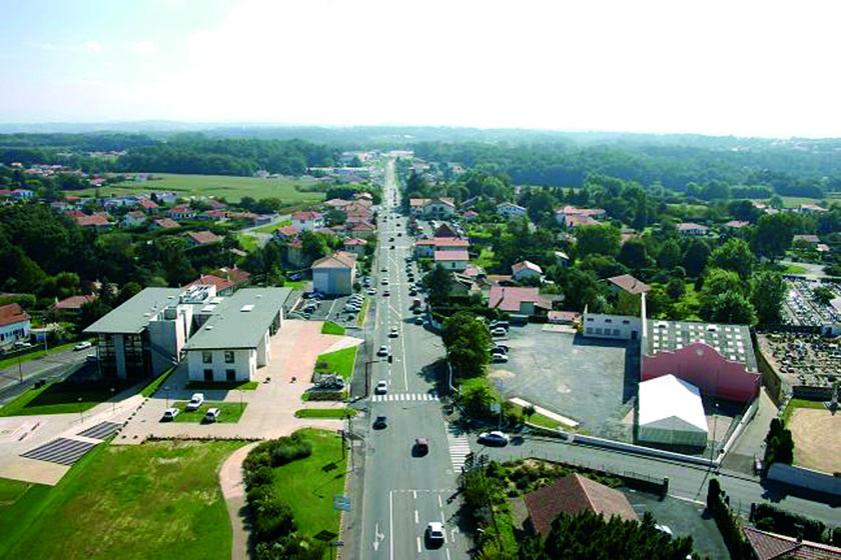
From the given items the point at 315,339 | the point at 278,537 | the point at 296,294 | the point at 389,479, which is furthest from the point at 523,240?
the point at 278,537

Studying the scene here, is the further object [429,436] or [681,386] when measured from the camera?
[681,386]

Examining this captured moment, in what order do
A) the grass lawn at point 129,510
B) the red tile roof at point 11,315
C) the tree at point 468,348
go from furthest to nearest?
the red tile roof at point 11,315, the tree at point 468,348, the grass lawn at point 129,510

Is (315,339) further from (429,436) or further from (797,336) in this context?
(797,336)

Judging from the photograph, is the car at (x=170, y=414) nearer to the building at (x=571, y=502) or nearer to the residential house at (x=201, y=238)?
the building at (x=571, y=502)

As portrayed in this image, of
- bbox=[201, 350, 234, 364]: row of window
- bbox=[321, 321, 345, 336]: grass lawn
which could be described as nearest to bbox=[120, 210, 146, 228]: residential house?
bbox=[321, 321, 345, 336]: grass lawn

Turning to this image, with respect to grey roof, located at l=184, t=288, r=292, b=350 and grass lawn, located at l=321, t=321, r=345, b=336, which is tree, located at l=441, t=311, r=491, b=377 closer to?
grass lawn, located at l=321, t=321, r=345, b=336

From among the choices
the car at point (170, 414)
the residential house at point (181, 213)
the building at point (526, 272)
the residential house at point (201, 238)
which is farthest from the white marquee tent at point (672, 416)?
the residential house at point (181, 213)
